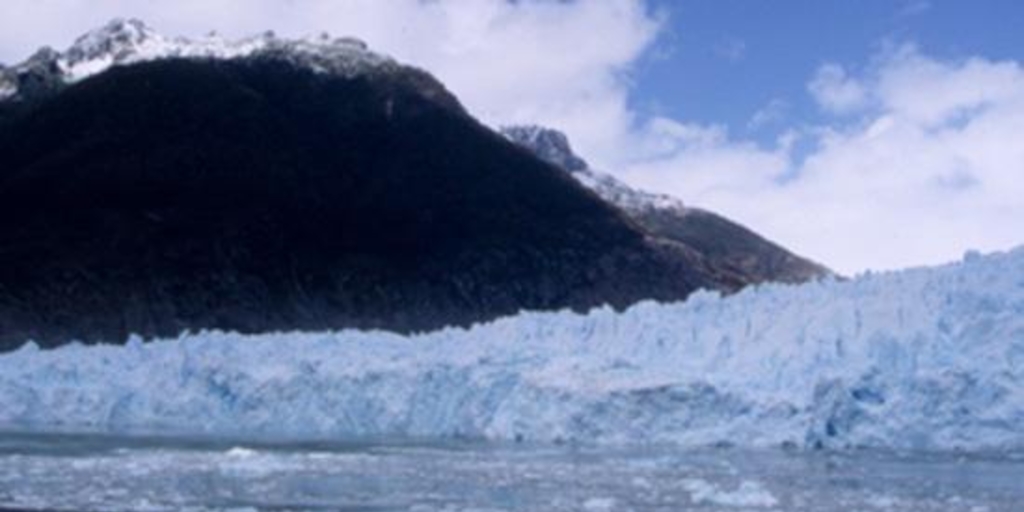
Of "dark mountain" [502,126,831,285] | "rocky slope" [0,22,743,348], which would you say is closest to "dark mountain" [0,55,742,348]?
"rocky slope" [0,22,743,348]

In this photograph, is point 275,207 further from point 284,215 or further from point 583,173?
point 583,173

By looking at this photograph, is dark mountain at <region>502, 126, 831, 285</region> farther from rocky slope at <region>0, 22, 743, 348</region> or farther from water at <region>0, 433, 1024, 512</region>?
water at <region>0, 433, 1024, 512</region>

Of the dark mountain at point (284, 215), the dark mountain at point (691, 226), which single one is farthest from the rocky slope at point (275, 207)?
the dark mountain at point (691, 226)

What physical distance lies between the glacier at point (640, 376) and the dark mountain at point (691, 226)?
135 ft

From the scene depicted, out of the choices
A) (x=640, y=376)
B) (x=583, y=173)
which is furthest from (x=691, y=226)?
(x=640, y=376)

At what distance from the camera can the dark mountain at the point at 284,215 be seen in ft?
141

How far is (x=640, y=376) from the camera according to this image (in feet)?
57.0

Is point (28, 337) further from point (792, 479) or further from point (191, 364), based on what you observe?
point (792, 479)

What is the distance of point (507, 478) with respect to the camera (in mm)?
12047

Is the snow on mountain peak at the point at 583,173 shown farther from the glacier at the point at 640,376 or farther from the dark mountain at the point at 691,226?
the glacier at the point at 640,376

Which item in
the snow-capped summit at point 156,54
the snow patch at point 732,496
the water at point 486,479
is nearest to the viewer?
the water at point 486,479

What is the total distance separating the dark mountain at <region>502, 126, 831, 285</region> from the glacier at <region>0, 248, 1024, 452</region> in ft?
135

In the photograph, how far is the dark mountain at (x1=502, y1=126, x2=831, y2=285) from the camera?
226ft

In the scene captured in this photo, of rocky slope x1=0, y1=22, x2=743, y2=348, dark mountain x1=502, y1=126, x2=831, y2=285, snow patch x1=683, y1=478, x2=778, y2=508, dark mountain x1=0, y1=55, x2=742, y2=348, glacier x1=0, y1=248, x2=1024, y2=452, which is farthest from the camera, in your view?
dark mountain x1=502, y1=126, x2=831, y2=285
